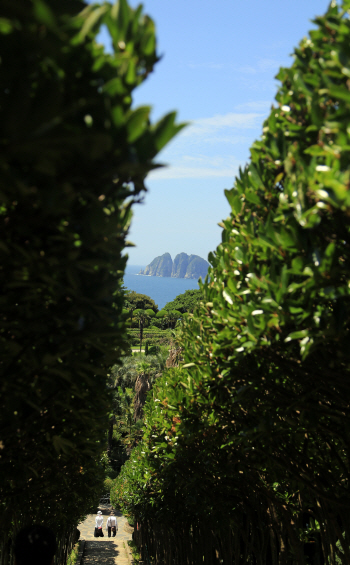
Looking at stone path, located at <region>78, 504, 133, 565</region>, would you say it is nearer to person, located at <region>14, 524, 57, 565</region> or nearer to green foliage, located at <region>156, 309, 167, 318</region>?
person, located at <region>14, 524, 57, 565</region>

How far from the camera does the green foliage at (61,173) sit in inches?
72.9

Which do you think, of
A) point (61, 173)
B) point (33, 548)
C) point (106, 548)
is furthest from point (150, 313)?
point (61, 173)

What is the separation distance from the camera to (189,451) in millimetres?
8727

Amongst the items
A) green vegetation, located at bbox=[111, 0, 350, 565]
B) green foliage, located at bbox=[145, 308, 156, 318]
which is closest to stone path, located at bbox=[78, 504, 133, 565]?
green vegetation, located at bbox=[111, 0, 350, 565]

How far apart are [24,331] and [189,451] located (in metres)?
6.46

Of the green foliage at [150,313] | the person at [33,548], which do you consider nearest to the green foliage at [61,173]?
the person at [33,548]

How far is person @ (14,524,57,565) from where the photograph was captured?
11.5ft

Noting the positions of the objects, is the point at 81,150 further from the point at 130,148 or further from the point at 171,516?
the point at 171,516

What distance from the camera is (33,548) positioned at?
3494mm

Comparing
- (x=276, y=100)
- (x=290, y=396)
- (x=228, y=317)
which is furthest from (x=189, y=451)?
(x=276, y=100)

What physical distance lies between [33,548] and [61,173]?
9.47ft

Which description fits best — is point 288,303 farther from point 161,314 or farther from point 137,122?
point 161,314

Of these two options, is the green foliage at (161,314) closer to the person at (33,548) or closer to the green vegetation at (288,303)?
the green vegetation at (288,303)

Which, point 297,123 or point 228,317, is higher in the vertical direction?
point 297,123
